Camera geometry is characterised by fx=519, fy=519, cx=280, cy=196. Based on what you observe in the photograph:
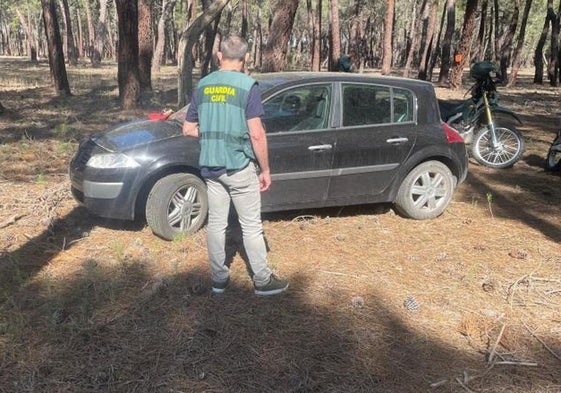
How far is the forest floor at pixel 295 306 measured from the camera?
3330 mm

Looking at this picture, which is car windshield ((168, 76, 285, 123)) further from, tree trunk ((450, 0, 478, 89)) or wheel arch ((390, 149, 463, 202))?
tree trunk ((450, 0, 478, 89))

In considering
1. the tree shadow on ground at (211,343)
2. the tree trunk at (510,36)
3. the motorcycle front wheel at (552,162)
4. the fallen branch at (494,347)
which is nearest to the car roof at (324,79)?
the tree shadow on ground at (211,343)

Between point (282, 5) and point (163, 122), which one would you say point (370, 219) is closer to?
point (163, 122)

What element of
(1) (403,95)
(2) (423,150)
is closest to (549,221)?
(2) (423,150)

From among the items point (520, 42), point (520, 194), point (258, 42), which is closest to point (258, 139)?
point (520, 194)

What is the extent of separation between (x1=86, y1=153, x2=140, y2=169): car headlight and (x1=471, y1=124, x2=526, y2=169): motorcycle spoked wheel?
6.45 m

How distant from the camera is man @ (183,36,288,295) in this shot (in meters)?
3.60

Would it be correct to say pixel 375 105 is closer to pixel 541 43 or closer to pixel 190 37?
pixel 190 37

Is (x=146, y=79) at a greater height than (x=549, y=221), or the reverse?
(x=146, y=79)

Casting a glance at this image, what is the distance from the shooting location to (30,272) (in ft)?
14.7

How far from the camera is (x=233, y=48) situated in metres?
3.60

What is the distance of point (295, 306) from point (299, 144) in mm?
1828

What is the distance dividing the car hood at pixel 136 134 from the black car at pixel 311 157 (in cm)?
1

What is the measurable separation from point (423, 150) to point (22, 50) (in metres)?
82.4
